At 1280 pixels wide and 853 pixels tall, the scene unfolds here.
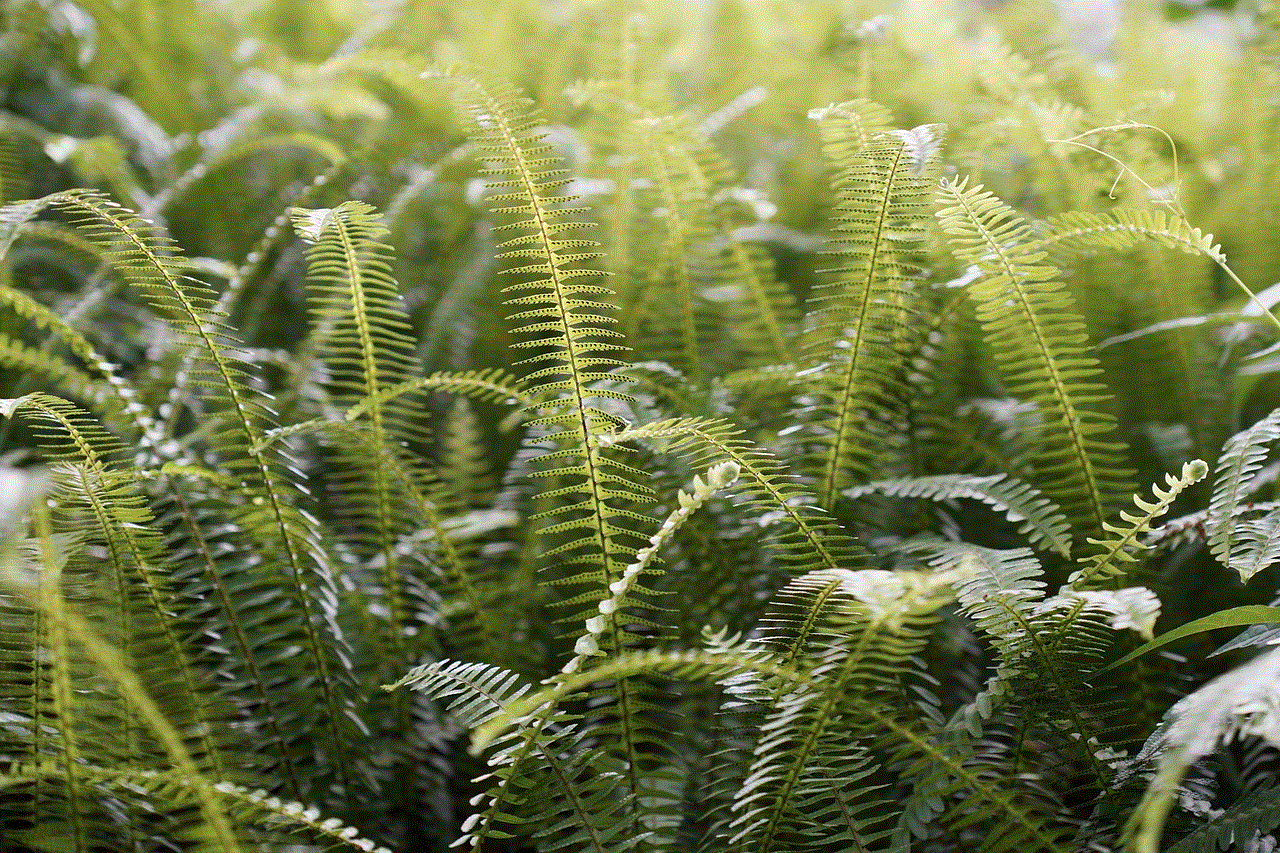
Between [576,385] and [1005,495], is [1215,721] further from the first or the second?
[576,385]

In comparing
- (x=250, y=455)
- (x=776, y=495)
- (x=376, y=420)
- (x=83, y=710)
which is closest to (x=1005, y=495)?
(x=776, y=495)

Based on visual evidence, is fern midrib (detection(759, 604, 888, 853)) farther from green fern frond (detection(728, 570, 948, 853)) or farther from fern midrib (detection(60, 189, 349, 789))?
fern midrib (detection(60, 189, 349, 789))

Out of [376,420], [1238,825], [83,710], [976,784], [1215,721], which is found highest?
[376,420]

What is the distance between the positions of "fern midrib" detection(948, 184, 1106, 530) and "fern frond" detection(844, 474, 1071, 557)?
5cm

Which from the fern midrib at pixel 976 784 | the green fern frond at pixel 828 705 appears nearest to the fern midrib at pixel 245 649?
the green fern frond at pixel 828 705

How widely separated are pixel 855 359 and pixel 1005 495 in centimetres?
21

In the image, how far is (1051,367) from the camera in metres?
0.90

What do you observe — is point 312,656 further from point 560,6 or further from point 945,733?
point 560,6

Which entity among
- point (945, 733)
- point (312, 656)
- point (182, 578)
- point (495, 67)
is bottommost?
point (945, 733)

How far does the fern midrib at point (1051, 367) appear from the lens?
2.79 ft

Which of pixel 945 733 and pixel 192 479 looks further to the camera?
pixel 192 479

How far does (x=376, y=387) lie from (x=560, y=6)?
138 centimetres

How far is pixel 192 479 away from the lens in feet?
3.36

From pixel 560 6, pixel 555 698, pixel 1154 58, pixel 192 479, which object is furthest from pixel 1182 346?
pixel 560 6
